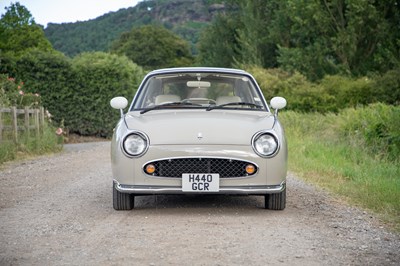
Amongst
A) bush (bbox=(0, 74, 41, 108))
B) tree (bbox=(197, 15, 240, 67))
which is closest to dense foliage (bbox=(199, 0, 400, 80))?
tree (bbox=(197, 15, 240, 67))

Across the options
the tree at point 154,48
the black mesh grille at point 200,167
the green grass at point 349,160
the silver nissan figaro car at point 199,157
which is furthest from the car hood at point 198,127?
the tree at point 154,48

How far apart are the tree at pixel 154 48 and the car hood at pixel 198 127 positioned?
69.8 metres

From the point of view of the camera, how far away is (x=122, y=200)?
22.5ft

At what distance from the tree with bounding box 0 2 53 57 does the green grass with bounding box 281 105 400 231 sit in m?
44.1

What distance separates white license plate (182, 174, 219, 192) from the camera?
642 centimetres

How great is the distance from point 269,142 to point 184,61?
71.7 meters

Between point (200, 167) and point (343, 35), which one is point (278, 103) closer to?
point (200, 167)

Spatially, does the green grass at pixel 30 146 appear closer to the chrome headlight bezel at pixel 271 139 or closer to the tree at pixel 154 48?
the chrome headlight bezel at pixel 271 139

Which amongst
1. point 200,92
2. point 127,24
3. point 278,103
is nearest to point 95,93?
point 200,92

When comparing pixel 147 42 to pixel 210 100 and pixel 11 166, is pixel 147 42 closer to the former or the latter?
pixel 11 166

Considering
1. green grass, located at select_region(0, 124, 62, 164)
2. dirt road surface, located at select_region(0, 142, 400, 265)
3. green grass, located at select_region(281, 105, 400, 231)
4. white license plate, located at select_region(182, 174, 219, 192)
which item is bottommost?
green grass, located at select_region(0, 124, 62, 164)

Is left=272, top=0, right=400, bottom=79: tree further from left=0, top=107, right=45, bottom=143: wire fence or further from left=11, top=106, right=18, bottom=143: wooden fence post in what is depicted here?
left=11, top=106, right=18, bottom=143: wooden fence post

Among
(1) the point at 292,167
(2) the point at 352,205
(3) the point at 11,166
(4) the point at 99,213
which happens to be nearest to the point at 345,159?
(1) the point at 292,167

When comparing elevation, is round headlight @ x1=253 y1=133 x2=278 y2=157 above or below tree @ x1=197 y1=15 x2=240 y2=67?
below
